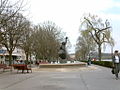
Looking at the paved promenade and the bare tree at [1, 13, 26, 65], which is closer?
the paved promenade

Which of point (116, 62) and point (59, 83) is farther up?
point (116, 62)

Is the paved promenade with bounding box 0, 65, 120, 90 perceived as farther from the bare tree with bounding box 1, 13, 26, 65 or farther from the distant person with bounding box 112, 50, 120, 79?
the bare tree with bounding box 1, 13, 26, 65

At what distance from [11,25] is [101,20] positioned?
41283 millimetres

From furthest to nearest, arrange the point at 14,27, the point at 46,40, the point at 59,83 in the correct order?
the point at 46,40, the point at 14,27, the point at 59,83

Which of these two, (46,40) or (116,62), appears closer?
(116,62)

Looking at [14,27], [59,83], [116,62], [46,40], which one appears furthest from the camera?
[46,40]

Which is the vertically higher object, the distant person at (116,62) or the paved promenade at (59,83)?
the distant person at (116,62)

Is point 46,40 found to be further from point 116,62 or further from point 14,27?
point 116,62

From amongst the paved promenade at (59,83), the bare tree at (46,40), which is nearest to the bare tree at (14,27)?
the paved promenade at (59,83)

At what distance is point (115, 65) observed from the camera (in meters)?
19.5

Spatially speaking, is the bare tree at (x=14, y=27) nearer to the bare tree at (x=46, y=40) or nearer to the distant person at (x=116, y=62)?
the distant person at (x=116, y=62)

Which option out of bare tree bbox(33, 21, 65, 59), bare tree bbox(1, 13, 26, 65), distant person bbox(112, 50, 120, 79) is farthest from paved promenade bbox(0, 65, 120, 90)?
bare tree bbox(33, 21, 65, 59)

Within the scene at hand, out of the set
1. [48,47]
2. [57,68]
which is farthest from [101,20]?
A: [57,68]

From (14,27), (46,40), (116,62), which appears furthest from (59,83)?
(46,40)
